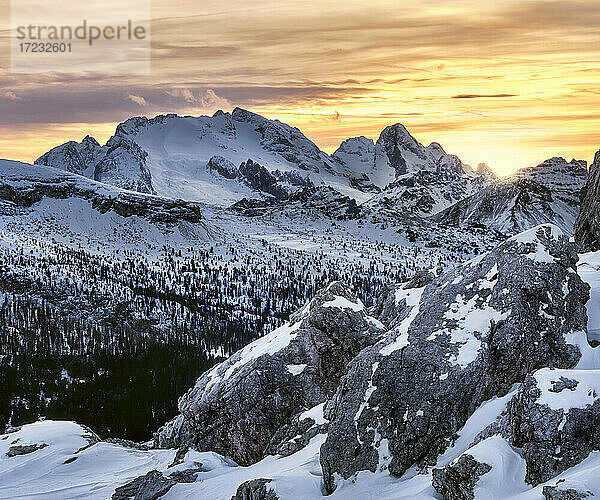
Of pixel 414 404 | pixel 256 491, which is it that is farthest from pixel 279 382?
pixel 414 404

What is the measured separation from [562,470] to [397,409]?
8.30 meters

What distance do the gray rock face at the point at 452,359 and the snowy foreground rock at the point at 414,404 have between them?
0.06 metres

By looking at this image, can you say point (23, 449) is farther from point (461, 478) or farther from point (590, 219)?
point (590, 219)

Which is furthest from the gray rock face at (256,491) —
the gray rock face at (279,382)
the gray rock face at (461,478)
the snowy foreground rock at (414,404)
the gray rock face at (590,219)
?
the gray rock face at (590,219)

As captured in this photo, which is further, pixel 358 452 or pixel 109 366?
pixel 109 366

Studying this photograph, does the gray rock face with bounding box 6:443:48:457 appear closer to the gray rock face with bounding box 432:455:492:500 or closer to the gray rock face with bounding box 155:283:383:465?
the gray rock face with bounding box 155:283:383:465

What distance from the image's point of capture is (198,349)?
6284 inches

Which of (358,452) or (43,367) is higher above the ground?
(358,452)

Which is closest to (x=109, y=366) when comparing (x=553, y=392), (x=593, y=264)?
(x=593, y=264)

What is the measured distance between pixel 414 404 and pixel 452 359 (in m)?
2.84

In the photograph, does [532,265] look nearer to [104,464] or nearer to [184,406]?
[184,406]

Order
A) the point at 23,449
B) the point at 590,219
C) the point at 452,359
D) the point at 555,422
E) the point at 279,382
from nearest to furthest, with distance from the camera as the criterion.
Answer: the point at 555,422 < the point at 452,359 < the point at 279,382 < the point at 23,449 < the point at 590,219

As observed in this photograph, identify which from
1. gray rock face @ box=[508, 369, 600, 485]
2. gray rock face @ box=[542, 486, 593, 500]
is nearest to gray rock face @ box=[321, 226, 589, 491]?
gray rock face @ box=[508, 369, 600, 485]

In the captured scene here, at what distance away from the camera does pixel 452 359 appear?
26.8 m
